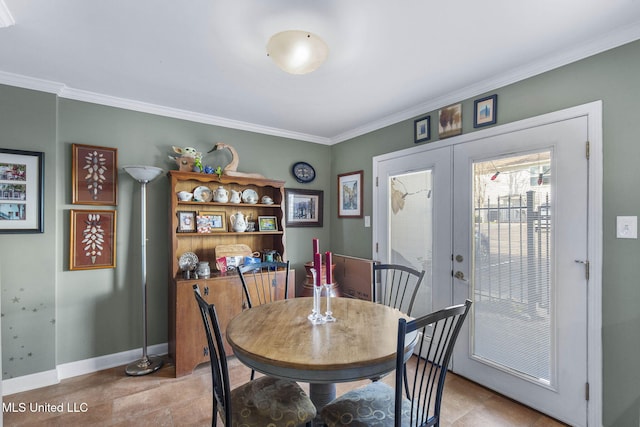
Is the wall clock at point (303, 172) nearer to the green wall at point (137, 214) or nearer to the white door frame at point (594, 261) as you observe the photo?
the green wall at point (137, 214)

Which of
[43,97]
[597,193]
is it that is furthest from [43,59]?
[597,193]

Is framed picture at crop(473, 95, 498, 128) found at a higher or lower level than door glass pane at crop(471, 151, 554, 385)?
higher

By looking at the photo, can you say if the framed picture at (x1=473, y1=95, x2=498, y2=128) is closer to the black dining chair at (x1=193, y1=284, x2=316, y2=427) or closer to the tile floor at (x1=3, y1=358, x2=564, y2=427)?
the tile floor at (x1=3, y1=358, x2=564, y2=427)

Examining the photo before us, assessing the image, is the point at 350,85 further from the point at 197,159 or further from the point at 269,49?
the point at 197,159

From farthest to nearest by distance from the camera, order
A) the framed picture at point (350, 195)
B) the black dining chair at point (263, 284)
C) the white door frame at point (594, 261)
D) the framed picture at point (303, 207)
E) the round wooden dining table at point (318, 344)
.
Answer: the framed picture at point (303, 207), the framed picture at point (350, 195), the black dining chair at point (263, 284), the white door frame at point (594, 261), the round wooden dining table at point (318, 344)

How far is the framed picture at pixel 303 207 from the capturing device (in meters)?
3.64

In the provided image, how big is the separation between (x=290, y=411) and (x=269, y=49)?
1866 millimetres

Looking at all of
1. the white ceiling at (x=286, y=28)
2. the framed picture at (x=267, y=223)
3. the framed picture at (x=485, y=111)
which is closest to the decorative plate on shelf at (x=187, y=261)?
the framed picture at (x=267, y=223)

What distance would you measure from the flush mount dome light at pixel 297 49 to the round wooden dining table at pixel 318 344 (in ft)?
4.83

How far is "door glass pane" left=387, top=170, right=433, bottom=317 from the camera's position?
2748 millimetres

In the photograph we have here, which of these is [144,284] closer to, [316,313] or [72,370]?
[72,370]

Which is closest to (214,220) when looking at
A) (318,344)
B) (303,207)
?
(303,207)

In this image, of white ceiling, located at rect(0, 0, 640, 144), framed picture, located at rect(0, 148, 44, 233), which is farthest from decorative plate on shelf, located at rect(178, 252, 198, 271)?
white ceiling, located at rect(0, 0, 640, 144)

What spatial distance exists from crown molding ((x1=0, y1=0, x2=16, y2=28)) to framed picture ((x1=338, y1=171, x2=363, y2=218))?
294cm
